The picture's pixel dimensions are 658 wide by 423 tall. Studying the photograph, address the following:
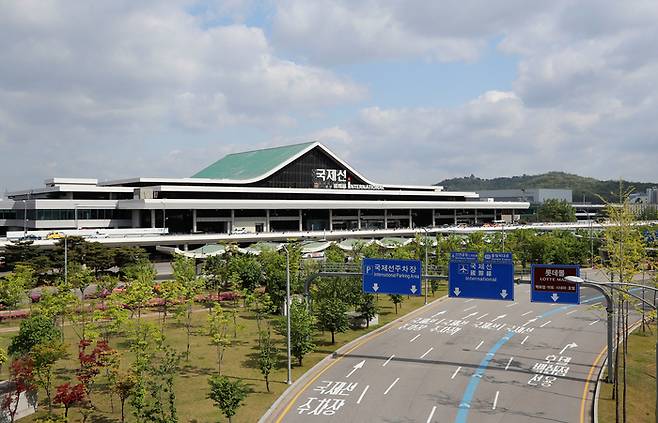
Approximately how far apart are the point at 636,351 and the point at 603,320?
10.4 meters

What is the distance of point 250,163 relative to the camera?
439 ft

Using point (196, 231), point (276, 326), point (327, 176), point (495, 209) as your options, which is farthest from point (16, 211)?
point (495, 209)

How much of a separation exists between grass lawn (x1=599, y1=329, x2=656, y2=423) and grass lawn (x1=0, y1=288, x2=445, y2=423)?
58.0ft

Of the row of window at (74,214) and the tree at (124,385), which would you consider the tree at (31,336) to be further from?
the row of window at (74,214)

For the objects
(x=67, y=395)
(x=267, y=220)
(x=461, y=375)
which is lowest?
(x=461, y=375)

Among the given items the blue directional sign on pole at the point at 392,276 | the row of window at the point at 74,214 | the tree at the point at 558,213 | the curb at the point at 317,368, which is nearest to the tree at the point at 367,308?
the curb at the point at 317,368

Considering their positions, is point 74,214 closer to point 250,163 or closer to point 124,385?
point 250,163

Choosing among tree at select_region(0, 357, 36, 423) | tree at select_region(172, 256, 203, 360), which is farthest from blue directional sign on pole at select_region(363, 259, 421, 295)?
tree at select_region(0, 357, 36, 423)

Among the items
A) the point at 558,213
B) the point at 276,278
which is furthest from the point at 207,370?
the point at 558,213

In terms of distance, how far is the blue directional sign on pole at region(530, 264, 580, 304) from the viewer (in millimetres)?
32719

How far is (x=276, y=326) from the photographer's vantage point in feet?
153

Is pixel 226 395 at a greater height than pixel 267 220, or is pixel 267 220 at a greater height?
pixel 267 220

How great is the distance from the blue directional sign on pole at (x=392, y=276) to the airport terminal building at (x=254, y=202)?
67836 millimetres

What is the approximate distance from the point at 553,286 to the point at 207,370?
75.6 feet
